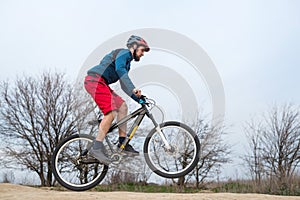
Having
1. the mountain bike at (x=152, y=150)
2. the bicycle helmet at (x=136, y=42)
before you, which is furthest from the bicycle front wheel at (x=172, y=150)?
the bicycle helmet at (x=136, y=42)

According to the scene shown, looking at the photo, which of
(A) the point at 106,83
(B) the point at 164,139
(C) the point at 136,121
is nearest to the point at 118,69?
(A) the point at 106,83

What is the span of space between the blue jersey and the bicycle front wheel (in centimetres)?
70

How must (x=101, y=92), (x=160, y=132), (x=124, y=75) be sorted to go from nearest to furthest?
1. (x=124, y=75)
2. (x=101, y=92)
3. (x=160, y=132)

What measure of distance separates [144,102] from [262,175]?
45.0 feet

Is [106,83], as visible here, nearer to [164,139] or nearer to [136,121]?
[136,121]

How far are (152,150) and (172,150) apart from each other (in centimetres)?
35

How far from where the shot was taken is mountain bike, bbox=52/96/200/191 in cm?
533

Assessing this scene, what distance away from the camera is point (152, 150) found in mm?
5523

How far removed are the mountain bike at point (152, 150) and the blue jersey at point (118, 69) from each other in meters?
0.39

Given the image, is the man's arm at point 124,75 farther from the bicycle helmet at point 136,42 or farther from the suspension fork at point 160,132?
the suspension fork at point 160,132

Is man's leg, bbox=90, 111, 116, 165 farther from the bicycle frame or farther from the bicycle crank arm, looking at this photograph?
the bicycle crank arm

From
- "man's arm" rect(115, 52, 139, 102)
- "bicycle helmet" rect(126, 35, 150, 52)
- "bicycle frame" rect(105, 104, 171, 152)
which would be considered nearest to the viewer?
"man's arm" rect(115, 52, 139, 102)

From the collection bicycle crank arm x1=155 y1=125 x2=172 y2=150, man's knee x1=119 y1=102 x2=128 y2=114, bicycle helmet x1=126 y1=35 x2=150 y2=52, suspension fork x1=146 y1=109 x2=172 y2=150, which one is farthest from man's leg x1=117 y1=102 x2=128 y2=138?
bicycle helmet x1=126 y1=35 x2=150 y2=52

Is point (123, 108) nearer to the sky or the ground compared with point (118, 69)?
nearer to the ground
